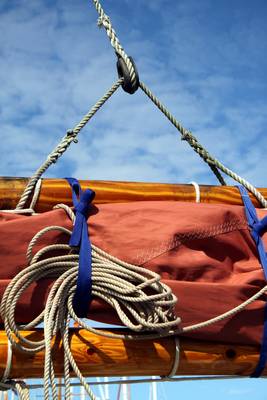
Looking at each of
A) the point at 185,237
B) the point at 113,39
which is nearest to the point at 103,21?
the point at 113,39

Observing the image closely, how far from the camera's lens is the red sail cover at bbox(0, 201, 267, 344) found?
211 cm

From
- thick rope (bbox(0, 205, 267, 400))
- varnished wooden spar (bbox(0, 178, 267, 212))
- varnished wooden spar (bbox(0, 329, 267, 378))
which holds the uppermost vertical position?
varnished wooden spar (bbox(0, 178, 267, 212))

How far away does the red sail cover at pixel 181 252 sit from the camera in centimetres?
211

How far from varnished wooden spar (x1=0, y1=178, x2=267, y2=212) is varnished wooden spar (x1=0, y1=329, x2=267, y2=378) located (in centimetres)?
59

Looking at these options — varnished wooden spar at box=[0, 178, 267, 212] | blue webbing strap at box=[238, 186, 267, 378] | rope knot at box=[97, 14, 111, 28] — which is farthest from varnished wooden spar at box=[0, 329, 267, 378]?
rope knot at box=[97, 14, 111, 28]

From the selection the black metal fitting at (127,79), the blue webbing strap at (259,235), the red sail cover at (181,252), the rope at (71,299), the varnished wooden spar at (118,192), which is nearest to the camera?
the rope at (71,299)

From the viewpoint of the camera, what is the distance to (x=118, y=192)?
2500 mm

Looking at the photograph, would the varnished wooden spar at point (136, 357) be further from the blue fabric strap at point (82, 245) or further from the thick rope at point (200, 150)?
the thick rope at point (200, 150)

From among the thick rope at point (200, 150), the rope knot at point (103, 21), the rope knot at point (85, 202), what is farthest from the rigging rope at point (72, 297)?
the rope knot at point (103, 21)

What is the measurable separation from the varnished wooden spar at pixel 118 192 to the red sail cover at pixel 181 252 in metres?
0.14

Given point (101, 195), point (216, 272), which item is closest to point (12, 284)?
point (101, 195)

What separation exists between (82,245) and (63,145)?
648 millimetres

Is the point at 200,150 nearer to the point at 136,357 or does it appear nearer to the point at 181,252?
the point at 181,252

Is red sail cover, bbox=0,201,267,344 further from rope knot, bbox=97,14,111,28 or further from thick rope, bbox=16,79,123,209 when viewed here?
rope knot, bbox=97,14,111,28
